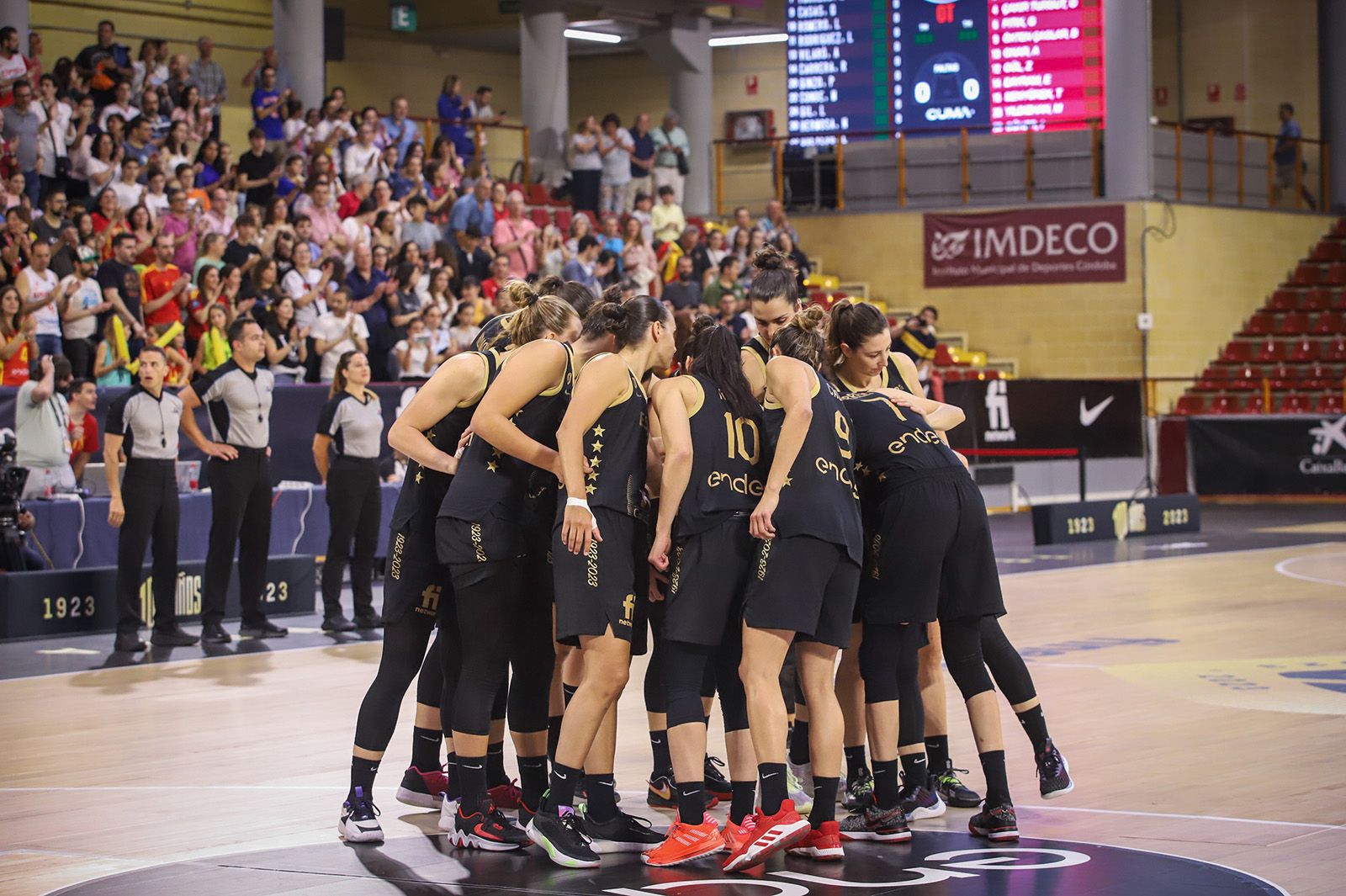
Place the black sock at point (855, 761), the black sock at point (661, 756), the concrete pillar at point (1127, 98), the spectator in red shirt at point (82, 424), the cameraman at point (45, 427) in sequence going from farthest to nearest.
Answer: the concrete pillar at point (1127, 98)
the spectator in red shirt at point (82, 424)
the cameraman at point (45, 427)
the black sock at point (661, 756)
the black sock at point (855, 761)

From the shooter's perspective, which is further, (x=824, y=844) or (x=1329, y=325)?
(x=1329, y=325)

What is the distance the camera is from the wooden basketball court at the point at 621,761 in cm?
565

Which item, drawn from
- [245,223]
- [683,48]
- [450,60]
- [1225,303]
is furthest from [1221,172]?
[245,223]

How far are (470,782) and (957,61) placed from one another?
19607 mm

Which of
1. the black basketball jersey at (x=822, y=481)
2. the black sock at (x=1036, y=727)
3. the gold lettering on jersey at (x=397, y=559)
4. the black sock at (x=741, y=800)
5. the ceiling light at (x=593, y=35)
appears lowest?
the black sock at (x=741, y=800)

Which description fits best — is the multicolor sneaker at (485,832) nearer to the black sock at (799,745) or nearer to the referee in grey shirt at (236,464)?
the black sock at (799,745)

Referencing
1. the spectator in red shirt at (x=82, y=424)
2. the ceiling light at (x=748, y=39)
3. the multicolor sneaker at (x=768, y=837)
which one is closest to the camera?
A: the multicolor sneaker at (x=768, y=837)

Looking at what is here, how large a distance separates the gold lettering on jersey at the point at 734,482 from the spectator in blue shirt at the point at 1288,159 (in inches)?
928

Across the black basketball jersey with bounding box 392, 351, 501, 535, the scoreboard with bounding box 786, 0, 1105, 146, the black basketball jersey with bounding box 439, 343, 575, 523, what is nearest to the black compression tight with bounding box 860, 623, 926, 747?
the black basketball jersey with bounding box 439, 343, 575, 523

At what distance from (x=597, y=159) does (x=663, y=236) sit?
5.73ft

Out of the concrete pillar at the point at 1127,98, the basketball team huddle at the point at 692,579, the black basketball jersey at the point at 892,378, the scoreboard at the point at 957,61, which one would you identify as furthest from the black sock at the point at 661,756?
the concrete pillar at the point at 1127,98

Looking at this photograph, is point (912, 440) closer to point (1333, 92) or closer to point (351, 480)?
point (351, 480)

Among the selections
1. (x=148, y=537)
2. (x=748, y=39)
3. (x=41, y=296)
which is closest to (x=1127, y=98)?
(x=748, y=39)

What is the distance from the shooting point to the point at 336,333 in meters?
16.0
